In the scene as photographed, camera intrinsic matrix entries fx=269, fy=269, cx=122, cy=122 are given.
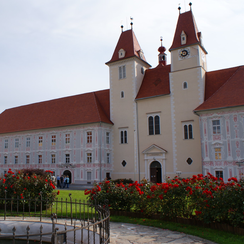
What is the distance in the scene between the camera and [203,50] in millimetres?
30719

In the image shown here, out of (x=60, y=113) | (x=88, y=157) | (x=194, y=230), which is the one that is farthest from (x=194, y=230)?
(x=60, y=113)

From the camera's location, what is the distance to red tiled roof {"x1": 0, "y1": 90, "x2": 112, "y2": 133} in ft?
114

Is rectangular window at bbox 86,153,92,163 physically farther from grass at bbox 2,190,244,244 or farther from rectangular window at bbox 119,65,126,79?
grass at bbox 2,190,244,244

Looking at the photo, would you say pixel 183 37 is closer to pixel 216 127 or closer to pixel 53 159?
pixel 216 127

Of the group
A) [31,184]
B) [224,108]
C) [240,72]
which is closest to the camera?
[31,184]

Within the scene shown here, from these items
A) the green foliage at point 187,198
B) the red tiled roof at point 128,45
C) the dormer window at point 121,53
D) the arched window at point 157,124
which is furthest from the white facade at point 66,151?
the green foliage at point 187,198

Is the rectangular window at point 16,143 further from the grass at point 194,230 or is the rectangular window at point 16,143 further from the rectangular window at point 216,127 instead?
the grass at point 194,230

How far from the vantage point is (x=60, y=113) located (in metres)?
37.7

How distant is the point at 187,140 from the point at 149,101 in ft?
21.2

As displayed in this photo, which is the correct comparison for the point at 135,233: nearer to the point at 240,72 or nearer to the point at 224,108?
the point at 224,108

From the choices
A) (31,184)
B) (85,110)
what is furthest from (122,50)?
(31,184)

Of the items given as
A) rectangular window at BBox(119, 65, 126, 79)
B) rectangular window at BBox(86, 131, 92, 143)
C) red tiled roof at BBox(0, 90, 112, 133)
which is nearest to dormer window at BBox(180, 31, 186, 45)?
rectangular window at BBox(119, 65, 126, 79)

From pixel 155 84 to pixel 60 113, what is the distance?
14.1 m

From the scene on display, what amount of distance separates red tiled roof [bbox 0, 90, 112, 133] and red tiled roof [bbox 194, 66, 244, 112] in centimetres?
1248
